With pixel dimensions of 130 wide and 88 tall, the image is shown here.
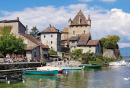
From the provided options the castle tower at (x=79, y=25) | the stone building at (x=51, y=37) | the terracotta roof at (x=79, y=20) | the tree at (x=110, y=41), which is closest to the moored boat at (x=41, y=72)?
the stone building at (x=51, y=37)

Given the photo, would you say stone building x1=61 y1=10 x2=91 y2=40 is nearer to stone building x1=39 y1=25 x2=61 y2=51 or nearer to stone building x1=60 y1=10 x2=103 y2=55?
stone building x1=60 y1=10 x2=103 y2=55

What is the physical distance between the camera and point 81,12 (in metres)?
103

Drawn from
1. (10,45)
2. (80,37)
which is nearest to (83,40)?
A: (80,37)

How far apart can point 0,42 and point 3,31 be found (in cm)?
1800

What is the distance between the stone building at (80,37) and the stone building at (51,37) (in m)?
6.89

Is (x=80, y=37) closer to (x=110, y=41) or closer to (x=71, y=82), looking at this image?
(x=110, y=41)

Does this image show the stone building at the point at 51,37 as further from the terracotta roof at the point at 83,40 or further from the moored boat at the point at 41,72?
the moored boat at the point at 41,72

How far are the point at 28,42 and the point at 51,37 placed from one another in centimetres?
1893

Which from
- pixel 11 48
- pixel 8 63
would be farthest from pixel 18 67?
pixel 11 48

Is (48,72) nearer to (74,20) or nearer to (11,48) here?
(11,48)

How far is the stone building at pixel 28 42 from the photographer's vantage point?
60750 millimetres

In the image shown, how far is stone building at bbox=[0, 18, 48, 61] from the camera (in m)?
60.8

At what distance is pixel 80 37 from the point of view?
88.4 meters

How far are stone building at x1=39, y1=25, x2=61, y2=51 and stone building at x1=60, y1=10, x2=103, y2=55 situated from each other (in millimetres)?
6889
